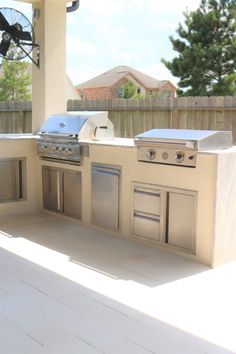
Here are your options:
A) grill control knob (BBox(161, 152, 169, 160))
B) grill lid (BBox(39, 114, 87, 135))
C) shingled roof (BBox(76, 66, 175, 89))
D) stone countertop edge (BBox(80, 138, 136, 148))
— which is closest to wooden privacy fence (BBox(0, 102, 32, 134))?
grill lid (BBox(39, 114, 87, 135))

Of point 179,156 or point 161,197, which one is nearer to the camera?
point 179,156

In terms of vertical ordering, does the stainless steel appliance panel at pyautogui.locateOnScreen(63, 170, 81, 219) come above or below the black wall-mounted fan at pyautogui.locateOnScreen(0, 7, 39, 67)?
below

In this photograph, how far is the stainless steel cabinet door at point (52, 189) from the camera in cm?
545

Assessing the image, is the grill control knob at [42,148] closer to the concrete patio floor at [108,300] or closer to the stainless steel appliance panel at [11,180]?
the stainless steel appliance panel at [11,180]

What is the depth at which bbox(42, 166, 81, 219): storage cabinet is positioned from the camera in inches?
205

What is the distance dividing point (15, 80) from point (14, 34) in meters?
9.31

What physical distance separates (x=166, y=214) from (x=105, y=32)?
1672 cm

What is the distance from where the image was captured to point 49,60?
613 centimetres

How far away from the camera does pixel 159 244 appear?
4242 mm

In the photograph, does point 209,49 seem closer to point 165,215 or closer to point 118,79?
point 165,215

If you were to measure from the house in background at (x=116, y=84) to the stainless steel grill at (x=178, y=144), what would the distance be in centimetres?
1838

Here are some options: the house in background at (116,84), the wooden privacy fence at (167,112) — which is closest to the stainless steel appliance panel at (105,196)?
the wooden privacy fence at (167,112)

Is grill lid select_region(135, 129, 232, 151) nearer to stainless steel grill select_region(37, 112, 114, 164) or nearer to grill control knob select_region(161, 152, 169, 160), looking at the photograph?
grill control knob select_region(161, 152, 169, 160)

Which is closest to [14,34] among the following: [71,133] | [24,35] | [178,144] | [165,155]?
[24,35]
